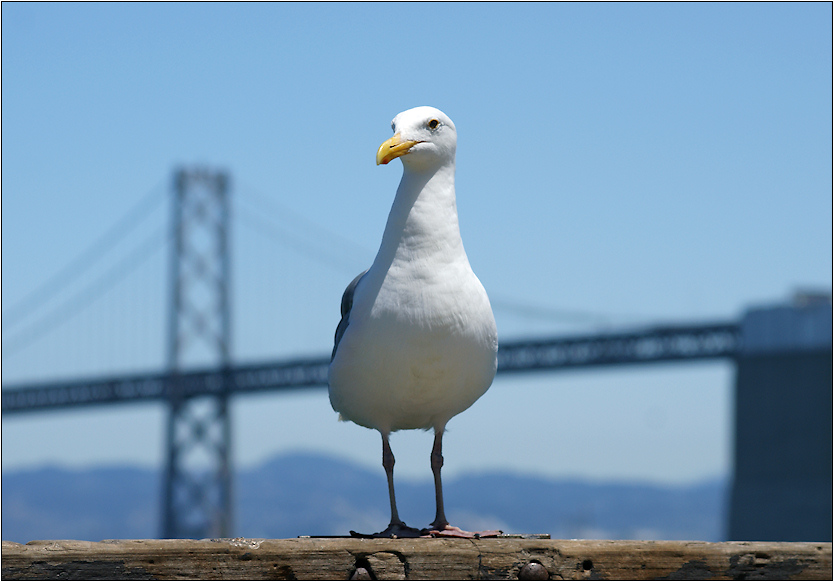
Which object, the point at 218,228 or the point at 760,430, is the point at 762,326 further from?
the point at 218,228

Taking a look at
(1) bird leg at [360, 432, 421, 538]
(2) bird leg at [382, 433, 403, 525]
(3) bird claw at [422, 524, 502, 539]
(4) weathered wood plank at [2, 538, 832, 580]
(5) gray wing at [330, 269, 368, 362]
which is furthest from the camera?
(5) gray wing at [330, 269, 368, 362]

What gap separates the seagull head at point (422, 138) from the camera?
3131mm

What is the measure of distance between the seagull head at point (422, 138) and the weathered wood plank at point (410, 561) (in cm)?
107

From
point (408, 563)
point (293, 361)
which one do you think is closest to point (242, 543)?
point (408, 563)

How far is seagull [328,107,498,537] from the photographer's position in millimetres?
3062

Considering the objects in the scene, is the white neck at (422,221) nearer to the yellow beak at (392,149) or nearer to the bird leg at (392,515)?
the yellow beak at (392,149)

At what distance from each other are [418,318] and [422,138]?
49 cm

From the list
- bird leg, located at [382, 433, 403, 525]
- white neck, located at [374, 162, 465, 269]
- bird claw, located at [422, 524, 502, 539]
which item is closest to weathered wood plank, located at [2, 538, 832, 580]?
bird claw, located at [422, 524, 502, 539]

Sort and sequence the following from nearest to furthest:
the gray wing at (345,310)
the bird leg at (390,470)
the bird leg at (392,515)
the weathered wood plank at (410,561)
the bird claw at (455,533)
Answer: the weathered wood plank at (410,561) < the bird claw at (455,533) < the bird leg at (392,515) < the bird leg at (390,470) < the gray wing at (345,310)

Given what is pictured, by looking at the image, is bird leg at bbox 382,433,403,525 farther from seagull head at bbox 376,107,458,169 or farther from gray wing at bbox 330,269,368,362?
seagull head at bbox 376,107,458,169

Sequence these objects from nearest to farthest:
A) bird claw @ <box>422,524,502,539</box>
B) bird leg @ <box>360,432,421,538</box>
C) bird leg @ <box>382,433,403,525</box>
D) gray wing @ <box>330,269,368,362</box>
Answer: bird claw @ <box>422,524,502,539</box>
bird leg @ <box>360,432,421,538</box>
bird leg @ <box>382,433,403,525</box>
gray wing @ <box>330,269,368,362</box>

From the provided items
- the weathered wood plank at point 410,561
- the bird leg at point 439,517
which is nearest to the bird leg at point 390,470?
the bird leg at point 439,517

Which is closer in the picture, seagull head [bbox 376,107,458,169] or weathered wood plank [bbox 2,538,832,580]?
weathered wood plank [bbox 2,538,832,580]

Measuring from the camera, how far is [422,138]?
10.4 ft
